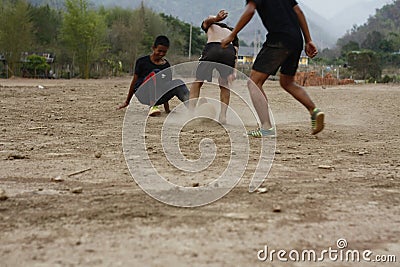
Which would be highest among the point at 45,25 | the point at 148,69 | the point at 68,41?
the point at 45,25

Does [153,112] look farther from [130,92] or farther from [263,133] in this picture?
[263,133]

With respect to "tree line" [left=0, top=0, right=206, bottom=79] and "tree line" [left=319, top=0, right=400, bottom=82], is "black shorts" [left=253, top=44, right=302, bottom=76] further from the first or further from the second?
"tree line" [left=319, top=0, right=400, bottom=82]

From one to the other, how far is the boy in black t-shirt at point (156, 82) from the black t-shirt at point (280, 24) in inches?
82.3

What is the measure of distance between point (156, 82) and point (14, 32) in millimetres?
20257

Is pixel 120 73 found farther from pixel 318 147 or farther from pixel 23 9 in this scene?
pixel 318 147

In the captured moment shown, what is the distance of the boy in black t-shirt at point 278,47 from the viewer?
4520 millimetres

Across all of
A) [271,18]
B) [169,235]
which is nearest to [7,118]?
[271,18]

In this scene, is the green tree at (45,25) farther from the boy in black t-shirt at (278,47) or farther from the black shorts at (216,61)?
the boy in black t-shirt at (278,47)

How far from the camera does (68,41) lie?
89.6ft

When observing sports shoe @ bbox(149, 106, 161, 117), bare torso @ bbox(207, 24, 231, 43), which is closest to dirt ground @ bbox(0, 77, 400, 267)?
bare torso @ bbox(207, 24, 231, 43)

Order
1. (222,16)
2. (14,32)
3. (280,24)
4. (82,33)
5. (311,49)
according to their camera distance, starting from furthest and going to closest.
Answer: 1. (82,33)
2. (14,32)
3. (222,16)
4. (311,49)
5. (280,24)

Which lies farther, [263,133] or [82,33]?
[82,33]

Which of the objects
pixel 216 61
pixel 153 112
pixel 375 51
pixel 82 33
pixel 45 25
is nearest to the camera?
pixel 216 61

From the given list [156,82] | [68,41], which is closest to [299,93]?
[156,82]
